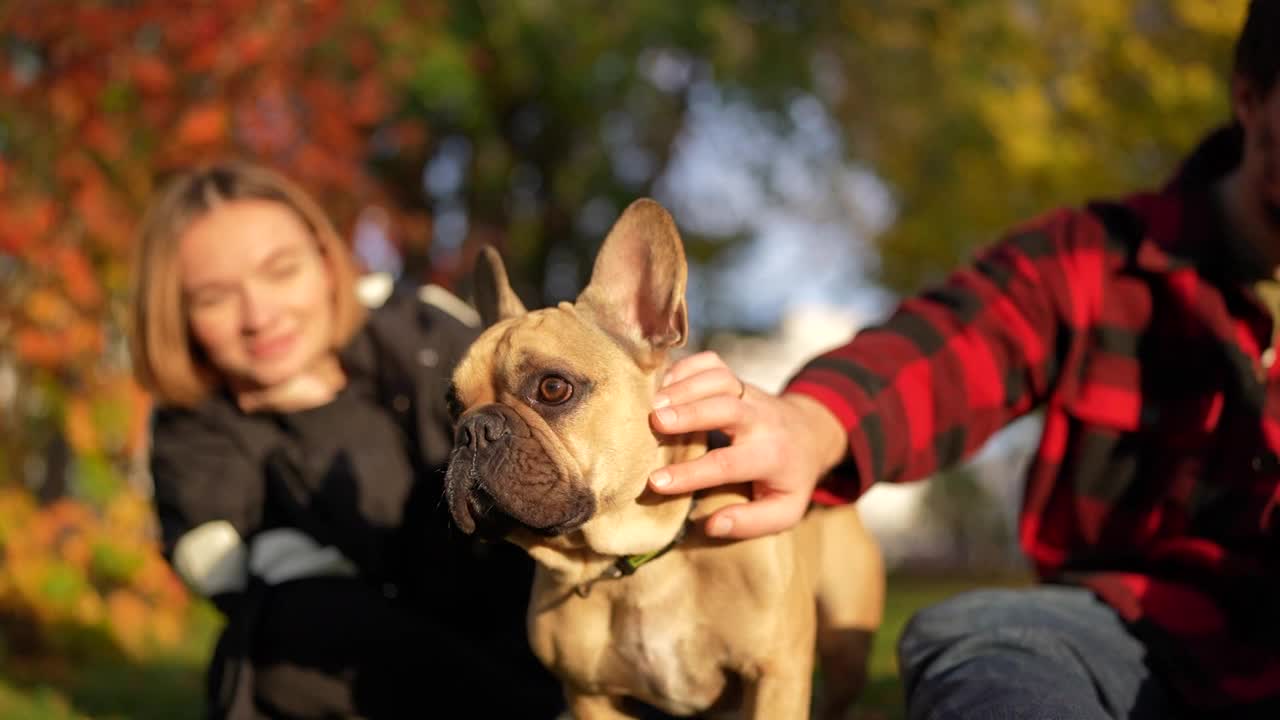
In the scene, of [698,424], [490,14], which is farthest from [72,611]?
[490,14]

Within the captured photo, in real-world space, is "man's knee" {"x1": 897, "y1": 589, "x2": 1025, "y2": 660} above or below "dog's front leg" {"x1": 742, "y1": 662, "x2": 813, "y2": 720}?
above

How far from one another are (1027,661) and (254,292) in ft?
7.45

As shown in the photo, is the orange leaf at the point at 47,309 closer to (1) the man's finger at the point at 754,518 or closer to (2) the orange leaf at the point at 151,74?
(2) the orange leaf at the point at 151,74

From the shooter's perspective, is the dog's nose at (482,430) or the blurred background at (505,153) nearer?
the dog's nose at (482,430)

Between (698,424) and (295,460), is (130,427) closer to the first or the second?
(295,460)

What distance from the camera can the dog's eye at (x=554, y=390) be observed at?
211 cm

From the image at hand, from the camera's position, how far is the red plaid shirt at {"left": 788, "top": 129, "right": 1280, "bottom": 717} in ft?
7.40

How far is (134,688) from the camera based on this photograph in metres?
4.99

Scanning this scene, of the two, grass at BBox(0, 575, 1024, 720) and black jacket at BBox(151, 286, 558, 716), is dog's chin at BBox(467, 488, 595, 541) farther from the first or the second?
grass at BBox(0, 575, 1024, 720)

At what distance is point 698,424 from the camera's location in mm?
2018

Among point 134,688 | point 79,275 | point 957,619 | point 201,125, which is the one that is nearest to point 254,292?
point 957,619

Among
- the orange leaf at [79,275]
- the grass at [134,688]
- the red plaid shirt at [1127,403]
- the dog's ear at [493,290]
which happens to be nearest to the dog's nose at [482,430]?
the dog's ear at [493,290]

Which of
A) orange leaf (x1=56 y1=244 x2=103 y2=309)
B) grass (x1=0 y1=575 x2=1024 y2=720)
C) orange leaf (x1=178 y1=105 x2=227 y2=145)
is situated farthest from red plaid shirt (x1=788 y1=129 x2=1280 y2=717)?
orange leaf (x1=178 y1=105 x2=227 y2=145)

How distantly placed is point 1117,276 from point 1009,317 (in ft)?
0.82
